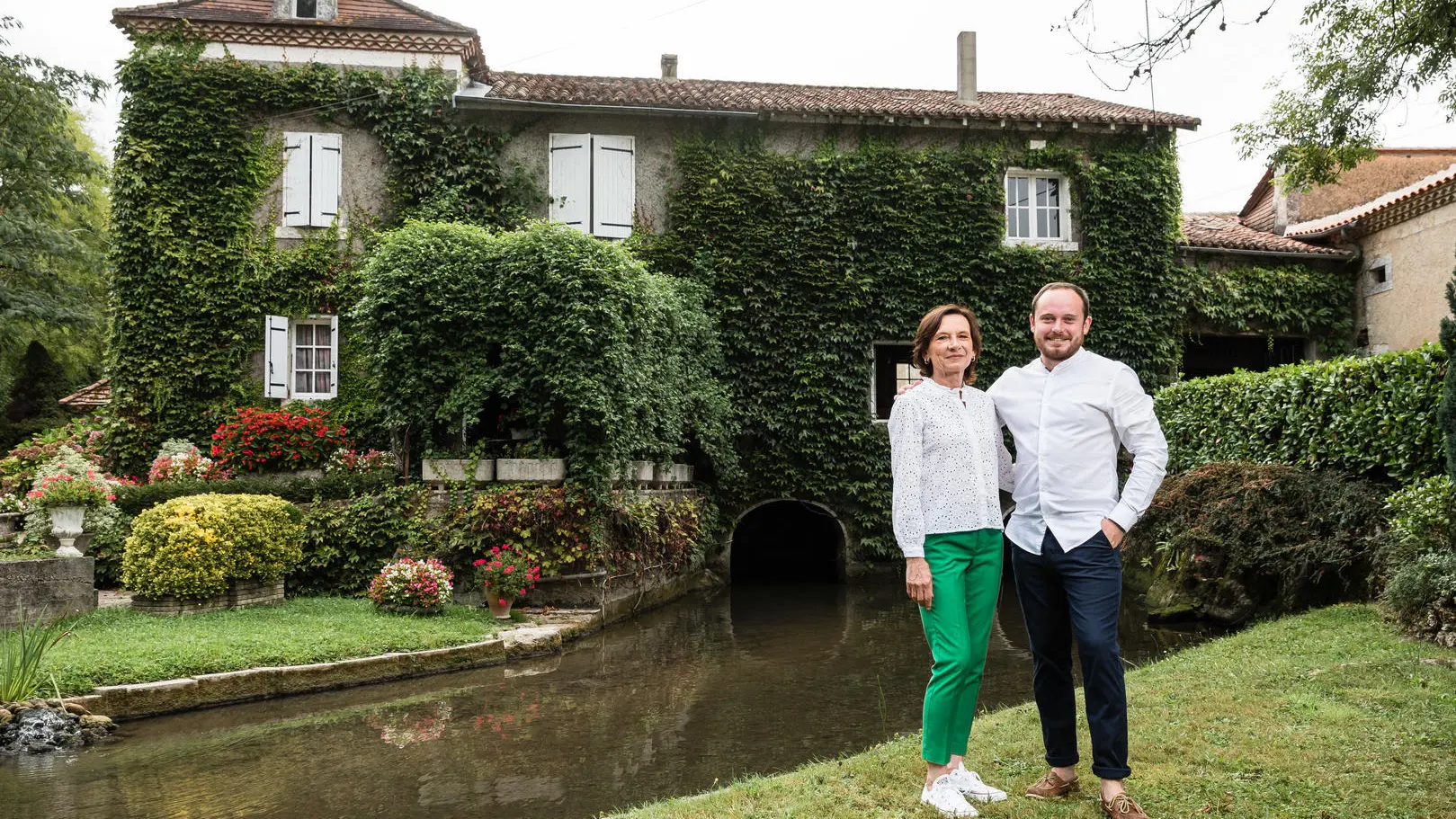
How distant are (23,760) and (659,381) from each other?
8.02 meters

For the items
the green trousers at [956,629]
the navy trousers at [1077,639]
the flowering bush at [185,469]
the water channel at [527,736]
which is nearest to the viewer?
the navy trousers at [1077,639]

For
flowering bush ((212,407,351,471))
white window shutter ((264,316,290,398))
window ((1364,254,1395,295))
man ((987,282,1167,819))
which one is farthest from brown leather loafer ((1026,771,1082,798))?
window ((1364,254,1395,295))

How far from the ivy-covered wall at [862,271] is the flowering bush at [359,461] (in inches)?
211

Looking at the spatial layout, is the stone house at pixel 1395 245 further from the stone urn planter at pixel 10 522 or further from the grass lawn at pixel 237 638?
the stone urn planter at pixel 10 522

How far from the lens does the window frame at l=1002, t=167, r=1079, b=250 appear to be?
17.2 metres

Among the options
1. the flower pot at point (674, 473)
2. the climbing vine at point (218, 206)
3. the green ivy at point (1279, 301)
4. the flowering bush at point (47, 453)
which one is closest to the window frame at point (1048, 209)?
the green ivy at point (1279, 301)

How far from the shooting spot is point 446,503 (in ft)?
37.1

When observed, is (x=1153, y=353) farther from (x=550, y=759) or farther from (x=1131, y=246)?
(x=550, y=759)

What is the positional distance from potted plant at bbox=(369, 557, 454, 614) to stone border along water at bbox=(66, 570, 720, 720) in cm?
91

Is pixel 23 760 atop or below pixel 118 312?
below

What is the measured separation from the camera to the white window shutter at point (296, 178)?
50.3ft

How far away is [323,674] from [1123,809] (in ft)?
20.3

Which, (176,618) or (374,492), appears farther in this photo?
(374,492)

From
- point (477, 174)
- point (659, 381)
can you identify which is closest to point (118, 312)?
point (477, 174)
